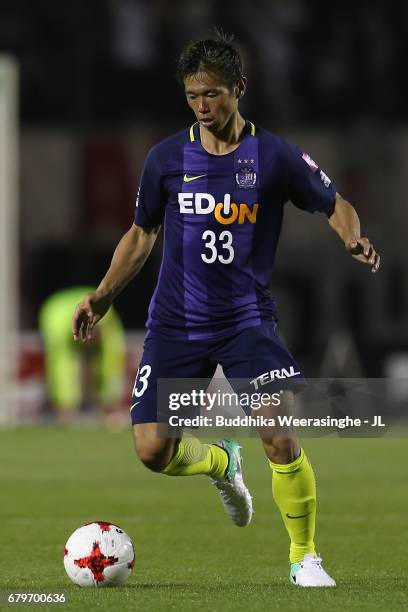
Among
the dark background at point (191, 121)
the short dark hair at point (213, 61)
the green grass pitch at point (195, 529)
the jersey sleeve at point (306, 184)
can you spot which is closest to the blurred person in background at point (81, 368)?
the green grass pitch at point (195, 529)

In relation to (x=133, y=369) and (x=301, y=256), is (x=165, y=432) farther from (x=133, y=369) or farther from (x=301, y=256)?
(x=301, y=256)

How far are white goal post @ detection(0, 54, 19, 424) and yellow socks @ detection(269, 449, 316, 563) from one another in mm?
11075

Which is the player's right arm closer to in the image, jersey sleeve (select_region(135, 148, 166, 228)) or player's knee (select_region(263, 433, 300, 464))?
→ jersey sleeve (select_region(135, 148, 166, 228))

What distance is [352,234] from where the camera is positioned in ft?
19.8

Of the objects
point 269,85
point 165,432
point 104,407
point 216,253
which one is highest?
point 269,85

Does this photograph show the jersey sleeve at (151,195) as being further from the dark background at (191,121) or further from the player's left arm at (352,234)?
the dark background at (191,121)

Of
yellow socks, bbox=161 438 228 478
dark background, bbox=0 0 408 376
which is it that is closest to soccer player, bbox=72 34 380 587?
yellow socks, bbox=161 438 228 478

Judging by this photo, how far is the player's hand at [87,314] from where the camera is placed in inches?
247

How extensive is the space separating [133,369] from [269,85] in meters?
5.79

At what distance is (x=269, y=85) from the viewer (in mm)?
21562

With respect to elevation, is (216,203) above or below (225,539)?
above

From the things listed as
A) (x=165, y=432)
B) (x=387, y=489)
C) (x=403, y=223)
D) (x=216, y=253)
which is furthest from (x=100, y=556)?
(x=403, y=223)

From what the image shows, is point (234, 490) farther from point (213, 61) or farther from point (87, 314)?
point (213, 61)

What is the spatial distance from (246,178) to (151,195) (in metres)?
0.41
